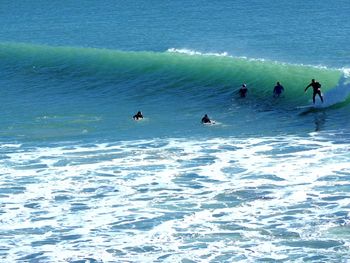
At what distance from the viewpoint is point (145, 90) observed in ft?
181

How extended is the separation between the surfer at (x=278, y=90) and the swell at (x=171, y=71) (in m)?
0.45

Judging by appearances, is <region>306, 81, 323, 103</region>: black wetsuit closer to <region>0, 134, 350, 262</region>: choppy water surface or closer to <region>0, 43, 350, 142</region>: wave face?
<region>0, 43, 350, 142</region>: wave face

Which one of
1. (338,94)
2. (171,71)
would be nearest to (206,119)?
(338,94)

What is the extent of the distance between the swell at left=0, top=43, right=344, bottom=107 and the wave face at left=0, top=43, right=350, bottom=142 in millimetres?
49

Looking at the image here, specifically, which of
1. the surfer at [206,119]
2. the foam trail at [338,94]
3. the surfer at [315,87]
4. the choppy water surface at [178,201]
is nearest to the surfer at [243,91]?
the surfer at [315,87]

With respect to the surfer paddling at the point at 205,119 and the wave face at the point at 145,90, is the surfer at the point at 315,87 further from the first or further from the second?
the surfer paddling at the point at 205,119

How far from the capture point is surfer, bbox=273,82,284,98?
5128cm

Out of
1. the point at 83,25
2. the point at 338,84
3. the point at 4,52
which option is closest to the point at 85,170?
the point at 338,84

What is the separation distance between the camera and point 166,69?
193 feet

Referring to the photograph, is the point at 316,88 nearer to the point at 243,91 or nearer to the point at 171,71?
the point at 243,91

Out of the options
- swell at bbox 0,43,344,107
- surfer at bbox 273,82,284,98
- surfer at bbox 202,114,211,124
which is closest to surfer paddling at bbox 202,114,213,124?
surfer at bbox 202,114,211,124

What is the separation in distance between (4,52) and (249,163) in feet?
93.8

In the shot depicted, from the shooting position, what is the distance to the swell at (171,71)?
53594 mm

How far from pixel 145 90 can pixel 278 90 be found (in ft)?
23.6
